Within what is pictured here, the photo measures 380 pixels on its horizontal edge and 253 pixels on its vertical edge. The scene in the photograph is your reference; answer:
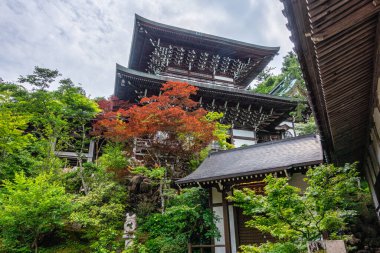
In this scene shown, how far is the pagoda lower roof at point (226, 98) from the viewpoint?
46.8 ft

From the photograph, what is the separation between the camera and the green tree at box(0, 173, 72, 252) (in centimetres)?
823

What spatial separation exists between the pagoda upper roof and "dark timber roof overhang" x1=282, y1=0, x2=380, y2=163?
13.0m

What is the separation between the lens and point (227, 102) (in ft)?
51.9

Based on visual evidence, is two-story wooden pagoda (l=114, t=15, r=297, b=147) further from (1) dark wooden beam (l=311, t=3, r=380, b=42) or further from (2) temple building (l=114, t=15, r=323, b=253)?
(1) dark wooden beam (l=311, t=3, r=380, b=42)

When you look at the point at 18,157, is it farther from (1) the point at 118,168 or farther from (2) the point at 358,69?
(2) the point at 358,69

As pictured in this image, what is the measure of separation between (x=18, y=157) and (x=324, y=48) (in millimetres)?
14303

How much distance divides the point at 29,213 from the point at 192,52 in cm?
1300

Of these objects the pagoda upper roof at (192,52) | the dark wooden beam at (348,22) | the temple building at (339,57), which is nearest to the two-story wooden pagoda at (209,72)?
the pagoda upper roof at (192,52)

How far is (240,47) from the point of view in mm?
17594

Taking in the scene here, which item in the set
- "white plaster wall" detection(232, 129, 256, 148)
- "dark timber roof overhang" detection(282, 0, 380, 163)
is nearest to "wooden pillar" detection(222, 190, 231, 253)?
"dark timber roof overhang" detection(282, 0, 380, 163)

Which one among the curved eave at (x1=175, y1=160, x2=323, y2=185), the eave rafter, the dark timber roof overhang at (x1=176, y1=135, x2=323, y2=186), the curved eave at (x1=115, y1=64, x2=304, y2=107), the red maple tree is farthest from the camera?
the eave rafter

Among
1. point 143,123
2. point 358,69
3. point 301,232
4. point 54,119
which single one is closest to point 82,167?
point 54,119

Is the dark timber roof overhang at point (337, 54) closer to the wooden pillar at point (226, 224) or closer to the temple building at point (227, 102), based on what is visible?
the temple building at point (227, 102)

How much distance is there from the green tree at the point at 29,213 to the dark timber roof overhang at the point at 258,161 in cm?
418
